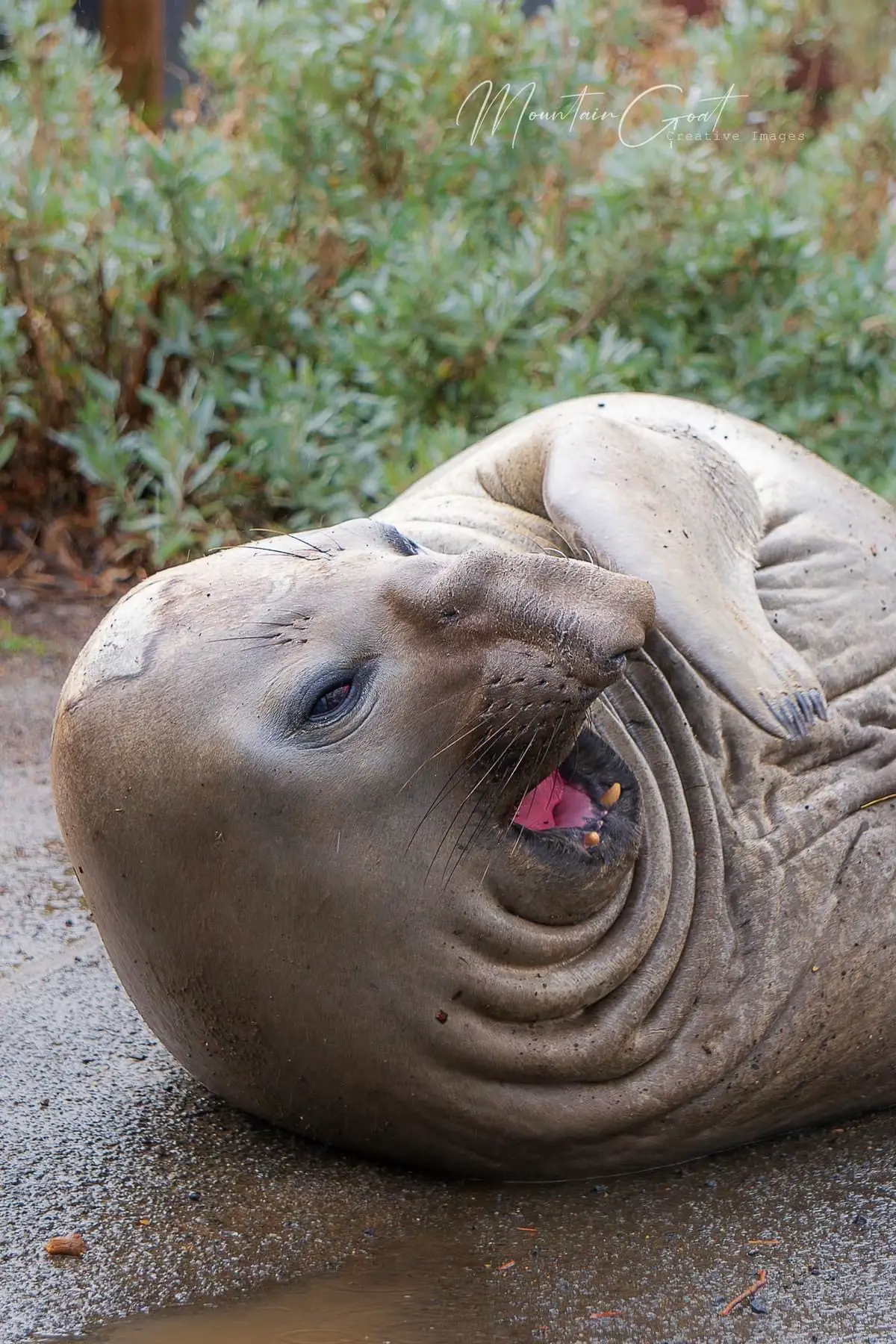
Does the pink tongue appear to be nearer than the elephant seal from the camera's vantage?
No

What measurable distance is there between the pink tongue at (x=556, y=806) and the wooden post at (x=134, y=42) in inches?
330

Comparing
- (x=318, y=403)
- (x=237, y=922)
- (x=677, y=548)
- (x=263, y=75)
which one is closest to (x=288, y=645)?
(x=237, y=922)

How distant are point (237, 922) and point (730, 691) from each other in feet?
3.20

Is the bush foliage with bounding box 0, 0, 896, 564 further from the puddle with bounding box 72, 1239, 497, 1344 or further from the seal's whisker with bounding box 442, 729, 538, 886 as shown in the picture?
the puddle with bounding box 72, 1239, 497, 1344

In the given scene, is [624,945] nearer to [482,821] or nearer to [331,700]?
[482,821]

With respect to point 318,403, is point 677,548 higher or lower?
higher

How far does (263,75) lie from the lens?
311 inches

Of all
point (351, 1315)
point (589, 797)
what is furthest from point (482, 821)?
point (351, 1315)

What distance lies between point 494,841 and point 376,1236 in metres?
0.66

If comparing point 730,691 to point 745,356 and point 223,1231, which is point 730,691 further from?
point 745,356

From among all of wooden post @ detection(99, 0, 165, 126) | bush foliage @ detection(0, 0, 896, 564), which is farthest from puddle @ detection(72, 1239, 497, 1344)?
wooden post @ detection(99, 0, 165, 126)

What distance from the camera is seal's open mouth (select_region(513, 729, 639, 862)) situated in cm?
288

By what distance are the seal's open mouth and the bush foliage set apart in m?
3.51

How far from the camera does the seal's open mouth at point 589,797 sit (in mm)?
2875
